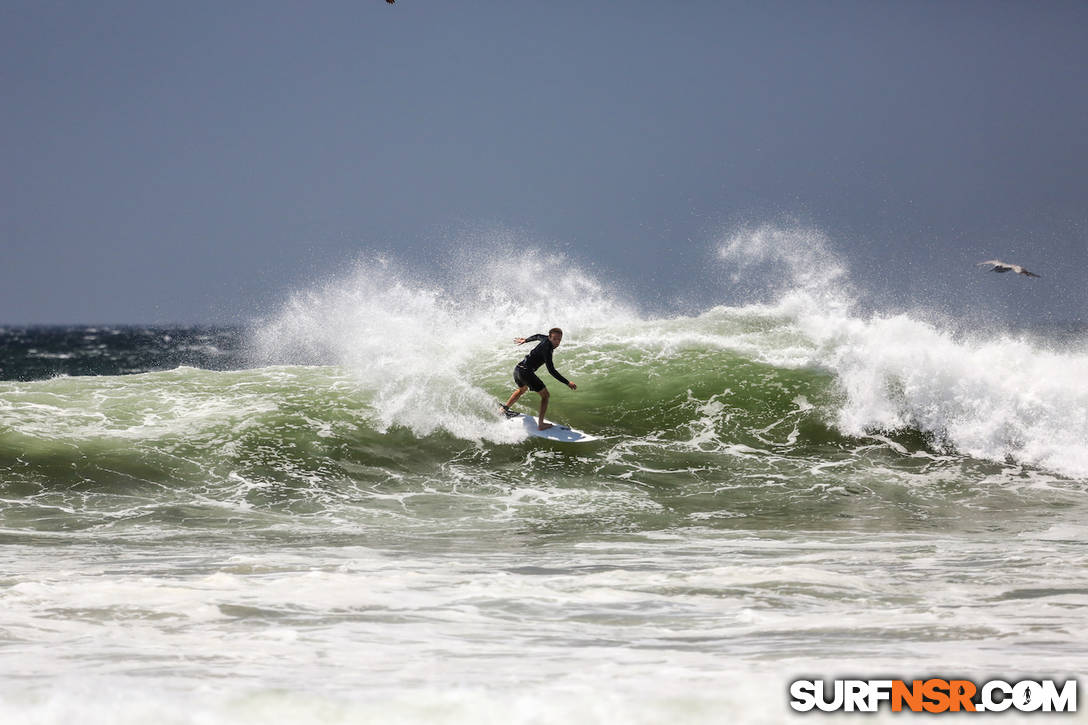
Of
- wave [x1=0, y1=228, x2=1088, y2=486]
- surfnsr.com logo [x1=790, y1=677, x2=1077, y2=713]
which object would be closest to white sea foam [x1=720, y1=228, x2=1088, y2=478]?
wave [x1=0, y1=228, x2=1088, y2=486]

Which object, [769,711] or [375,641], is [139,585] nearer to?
[375,641]

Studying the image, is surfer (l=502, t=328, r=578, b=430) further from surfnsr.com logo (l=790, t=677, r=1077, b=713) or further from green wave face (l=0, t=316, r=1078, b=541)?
surfnsr.com logo (l=790, t=677, r=1077, b=713)

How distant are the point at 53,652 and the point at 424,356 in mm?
12098

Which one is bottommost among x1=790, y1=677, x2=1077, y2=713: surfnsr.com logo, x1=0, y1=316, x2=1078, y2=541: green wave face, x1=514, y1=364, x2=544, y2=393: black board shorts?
x1=790, y1=677, x2=1077, y2=713: surfnsr.com logo

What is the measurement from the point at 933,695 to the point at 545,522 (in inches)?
259

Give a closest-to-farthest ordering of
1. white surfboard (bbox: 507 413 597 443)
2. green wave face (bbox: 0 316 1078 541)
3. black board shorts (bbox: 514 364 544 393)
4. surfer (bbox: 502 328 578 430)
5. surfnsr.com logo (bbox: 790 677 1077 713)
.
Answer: surfnsr.com logo (bbox: 790 677 1077 713) < green wave face (bbox: 0 316 1078 541) < surfer (bbox: 502 328 578 430) < black board shorts (bbox: 514 364 544 393) < white surfboard (bbox: 507 413 597 443)

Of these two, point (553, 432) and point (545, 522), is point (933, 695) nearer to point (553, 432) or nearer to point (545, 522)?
point (545, 522)

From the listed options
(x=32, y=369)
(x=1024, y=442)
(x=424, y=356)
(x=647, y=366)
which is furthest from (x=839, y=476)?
(x=32, y=369)

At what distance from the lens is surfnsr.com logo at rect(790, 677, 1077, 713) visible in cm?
440

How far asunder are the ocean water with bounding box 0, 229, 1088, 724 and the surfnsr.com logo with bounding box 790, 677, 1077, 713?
0.14 meters

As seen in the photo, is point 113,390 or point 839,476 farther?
point 113,390

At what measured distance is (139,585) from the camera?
7254mm

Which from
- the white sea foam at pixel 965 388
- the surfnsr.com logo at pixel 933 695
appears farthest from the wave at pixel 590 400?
the surfnsr.com logo at pixel 933 695

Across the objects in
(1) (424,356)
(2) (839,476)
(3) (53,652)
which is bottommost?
(3) (53,652)
